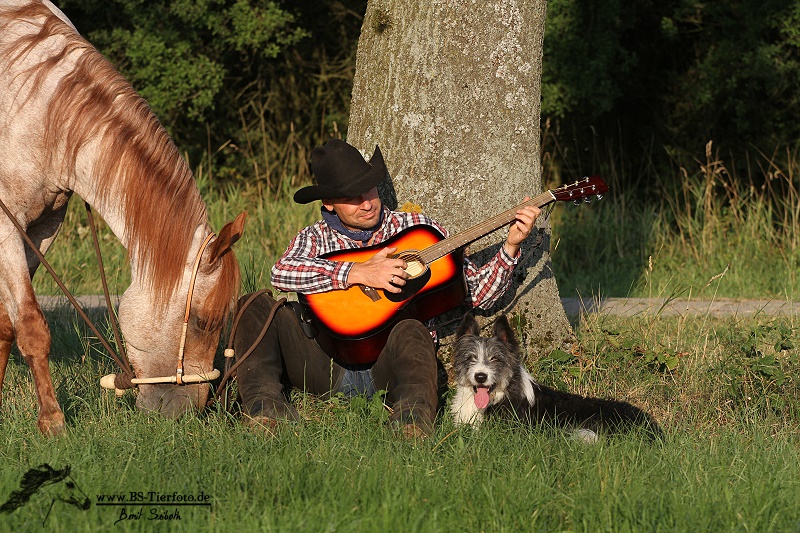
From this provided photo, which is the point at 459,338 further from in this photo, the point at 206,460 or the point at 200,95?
the point at 200,95

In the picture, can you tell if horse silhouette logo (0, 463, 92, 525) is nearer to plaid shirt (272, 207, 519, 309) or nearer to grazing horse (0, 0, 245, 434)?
grazing horse (0, 0, 245, 434)

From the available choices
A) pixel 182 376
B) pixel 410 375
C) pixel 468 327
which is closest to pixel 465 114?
pixel 468 327

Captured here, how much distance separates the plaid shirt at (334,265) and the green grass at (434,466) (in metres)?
0.56

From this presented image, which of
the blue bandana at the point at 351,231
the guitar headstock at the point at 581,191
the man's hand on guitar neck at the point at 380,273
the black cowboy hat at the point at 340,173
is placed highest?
the black cowboy hat at the point at 340,173

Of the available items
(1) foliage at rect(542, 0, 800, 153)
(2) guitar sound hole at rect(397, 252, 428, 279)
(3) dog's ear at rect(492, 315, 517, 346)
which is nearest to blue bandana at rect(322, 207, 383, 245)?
(2) guitar sound hole at rect(397, 252, 428, 279)

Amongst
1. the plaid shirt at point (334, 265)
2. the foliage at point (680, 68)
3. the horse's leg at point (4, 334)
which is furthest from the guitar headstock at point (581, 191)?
the foliage at point (680, 68)

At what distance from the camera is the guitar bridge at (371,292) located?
4.26 m

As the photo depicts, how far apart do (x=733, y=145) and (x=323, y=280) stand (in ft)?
31.5

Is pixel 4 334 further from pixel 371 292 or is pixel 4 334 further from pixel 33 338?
pixel 371 292

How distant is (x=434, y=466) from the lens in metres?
3.52

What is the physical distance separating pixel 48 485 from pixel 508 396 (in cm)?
198

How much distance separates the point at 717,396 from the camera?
15.6ft

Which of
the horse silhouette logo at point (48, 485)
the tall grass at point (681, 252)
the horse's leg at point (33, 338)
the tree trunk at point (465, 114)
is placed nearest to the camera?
the horse silhouette logo at point (48, 485)

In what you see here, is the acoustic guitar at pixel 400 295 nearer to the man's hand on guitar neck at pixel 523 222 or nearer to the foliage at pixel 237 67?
the man's hand on guitar neck at pixel 523 222
